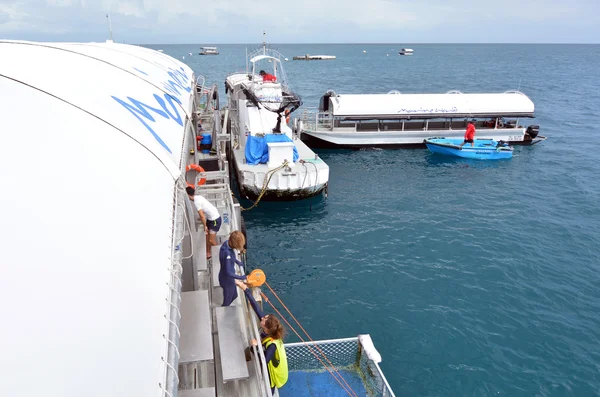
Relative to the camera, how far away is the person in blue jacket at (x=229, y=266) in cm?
689

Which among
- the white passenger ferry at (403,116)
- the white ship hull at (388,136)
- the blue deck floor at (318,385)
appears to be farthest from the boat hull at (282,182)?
the blue deck floor at (318,385)

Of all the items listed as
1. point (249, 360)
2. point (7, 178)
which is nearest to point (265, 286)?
point (249, 360)

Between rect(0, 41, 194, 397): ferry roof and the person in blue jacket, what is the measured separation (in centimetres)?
194

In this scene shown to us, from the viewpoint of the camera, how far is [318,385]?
8453mm

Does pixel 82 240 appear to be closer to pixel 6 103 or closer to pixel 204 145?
pixel 6 103

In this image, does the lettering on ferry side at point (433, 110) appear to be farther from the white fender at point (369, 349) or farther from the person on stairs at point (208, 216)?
the white fender at point (369, 349)

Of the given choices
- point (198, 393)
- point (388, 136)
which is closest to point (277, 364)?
point (198, 393)

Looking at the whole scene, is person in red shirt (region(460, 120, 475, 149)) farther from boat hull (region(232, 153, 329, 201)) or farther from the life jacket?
the life jacket

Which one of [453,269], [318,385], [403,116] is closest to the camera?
[318,385]

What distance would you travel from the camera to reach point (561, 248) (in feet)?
57.0

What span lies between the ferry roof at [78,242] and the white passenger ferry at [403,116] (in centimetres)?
2731

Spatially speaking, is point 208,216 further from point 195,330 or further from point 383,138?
point 383,138

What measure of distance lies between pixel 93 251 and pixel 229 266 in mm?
3830

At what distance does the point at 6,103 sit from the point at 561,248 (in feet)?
66.3
